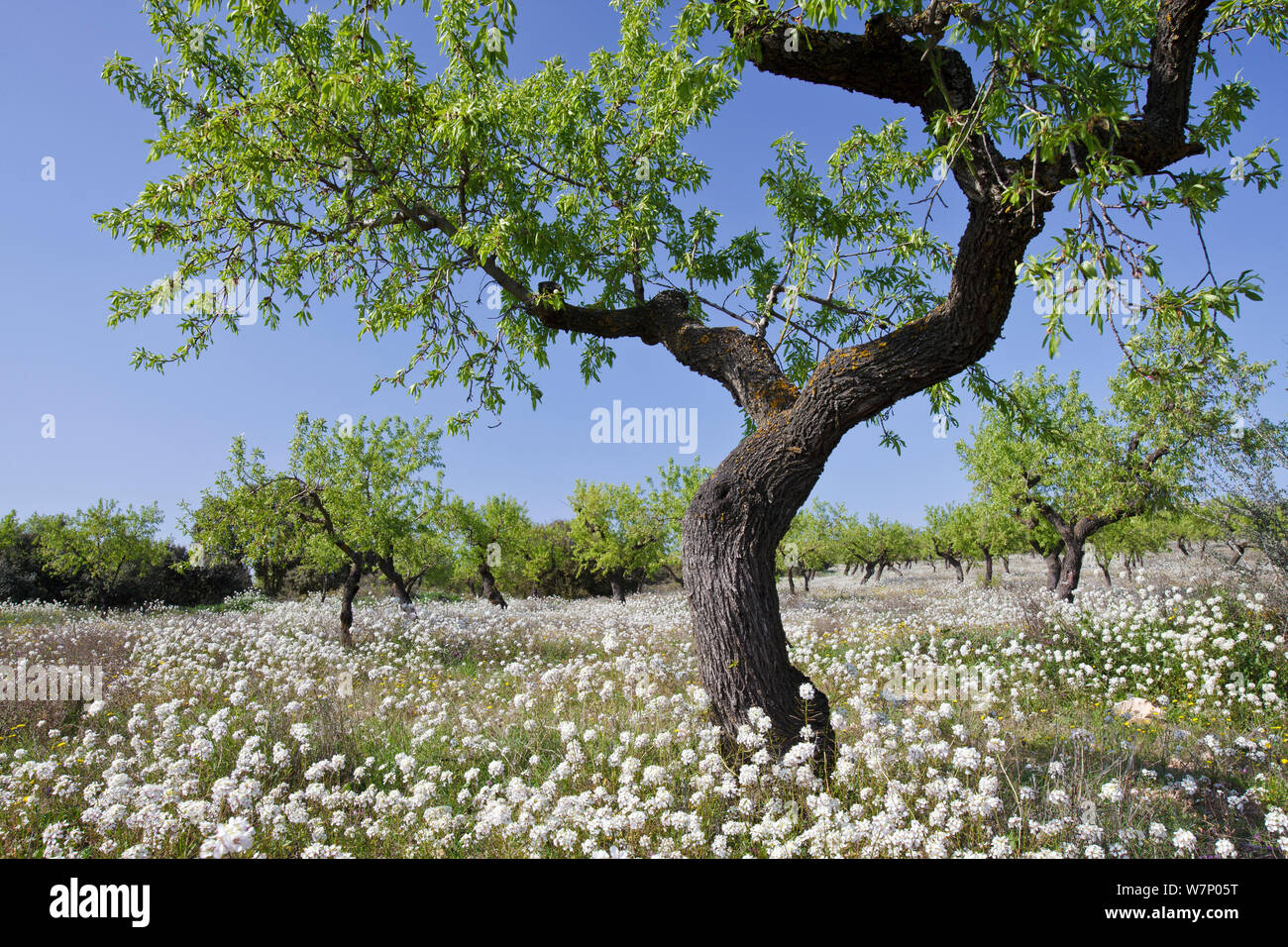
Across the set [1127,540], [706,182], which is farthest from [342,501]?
[1127,540]

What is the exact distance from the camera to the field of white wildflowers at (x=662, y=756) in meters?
4.01

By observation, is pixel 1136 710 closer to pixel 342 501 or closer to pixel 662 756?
pixel 662 756

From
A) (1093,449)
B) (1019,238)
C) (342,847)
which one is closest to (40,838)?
(342,847)

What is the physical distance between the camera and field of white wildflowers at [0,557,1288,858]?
4.01 metres

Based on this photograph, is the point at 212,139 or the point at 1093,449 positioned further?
the point at 1093,449

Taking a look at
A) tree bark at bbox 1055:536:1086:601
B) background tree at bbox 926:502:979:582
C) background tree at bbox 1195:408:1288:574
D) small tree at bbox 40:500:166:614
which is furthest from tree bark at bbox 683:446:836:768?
background tree at bbox 926:502:979:582

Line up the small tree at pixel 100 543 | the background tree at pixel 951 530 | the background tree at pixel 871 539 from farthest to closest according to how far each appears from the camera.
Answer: the background tree at pixel 871 539 → the background tree at pixel 951 530 → the small tree at pixel 100 543

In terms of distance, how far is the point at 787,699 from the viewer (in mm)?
5355

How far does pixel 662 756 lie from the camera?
5.42 meters

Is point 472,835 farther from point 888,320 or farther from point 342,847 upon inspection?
point 888,320

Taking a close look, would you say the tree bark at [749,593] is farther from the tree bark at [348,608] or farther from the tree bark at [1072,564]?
the tree bark at [1072,564]

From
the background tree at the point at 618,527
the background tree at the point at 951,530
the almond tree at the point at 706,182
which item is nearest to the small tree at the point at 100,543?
the background tree at the point at 618,527
